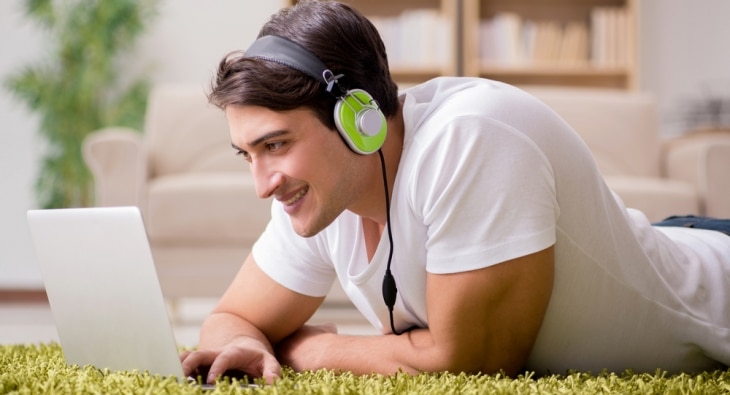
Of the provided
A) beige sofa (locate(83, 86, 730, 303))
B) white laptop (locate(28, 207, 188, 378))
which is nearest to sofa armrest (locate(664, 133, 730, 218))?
beige sofa (locate(83, 86, 730, 303))

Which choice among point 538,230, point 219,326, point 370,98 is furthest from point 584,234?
point 219,326

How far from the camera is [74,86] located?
4.99 meters

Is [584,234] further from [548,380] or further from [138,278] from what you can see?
[138,278]

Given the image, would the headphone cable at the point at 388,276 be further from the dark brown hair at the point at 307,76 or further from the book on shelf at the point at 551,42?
the book on shelf at the point at 551,42

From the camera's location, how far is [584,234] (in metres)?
1.20

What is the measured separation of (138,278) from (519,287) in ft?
1.48

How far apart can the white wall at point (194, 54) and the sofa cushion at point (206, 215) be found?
2088 mm

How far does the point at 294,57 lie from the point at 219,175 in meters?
2.38

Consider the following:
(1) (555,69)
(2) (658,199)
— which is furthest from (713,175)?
(1) (555,69)

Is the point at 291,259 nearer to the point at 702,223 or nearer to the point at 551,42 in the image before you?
the point at 702,223

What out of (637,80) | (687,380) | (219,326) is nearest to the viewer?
(687,380)

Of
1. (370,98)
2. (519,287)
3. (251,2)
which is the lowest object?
(519,287)

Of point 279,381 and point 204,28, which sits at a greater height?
point 204,28

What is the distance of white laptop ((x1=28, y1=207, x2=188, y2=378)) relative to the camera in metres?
1.06
